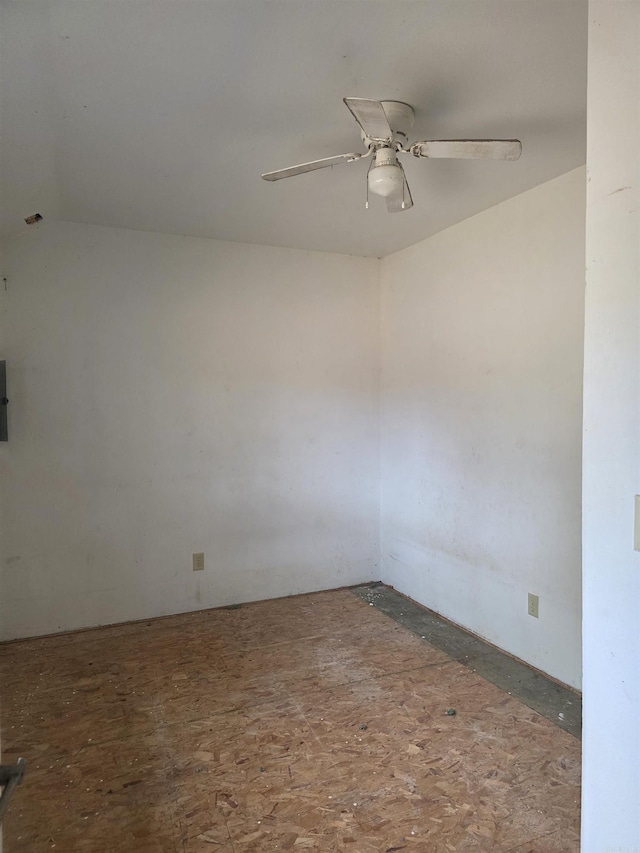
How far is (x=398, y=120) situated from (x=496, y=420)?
167cm

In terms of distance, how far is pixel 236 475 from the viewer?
3678 millimetres

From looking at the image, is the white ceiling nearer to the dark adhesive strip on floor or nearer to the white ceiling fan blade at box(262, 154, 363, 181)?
the white ceiling fan blade at box(262, 154, 363, 181)

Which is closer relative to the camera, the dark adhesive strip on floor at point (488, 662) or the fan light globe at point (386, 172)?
the fan light globe at point (386, 172)

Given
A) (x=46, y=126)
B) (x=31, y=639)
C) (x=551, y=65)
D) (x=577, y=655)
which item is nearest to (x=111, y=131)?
(x=46, y=126)

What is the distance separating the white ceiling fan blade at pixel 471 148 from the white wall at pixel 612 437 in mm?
622

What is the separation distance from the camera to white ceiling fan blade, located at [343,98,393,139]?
1562 millimetres

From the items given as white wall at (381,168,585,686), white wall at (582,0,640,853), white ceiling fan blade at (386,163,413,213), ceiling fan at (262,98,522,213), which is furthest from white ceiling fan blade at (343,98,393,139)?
white wall at (381,168,585,686)

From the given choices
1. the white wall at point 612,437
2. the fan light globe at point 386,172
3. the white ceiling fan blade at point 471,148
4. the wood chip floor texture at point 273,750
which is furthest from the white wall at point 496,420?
the white wall at point 612,437

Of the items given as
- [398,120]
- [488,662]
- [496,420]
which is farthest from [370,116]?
[488,662]

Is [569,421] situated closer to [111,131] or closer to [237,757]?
[237,757]

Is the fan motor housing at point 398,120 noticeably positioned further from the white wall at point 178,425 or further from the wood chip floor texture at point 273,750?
the wood chip floor texture at point 273,750

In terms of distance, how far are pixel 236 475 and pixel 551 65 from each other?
2.82 meters

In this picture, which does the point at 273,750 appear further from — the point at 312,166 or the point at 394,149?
the point at 394,149

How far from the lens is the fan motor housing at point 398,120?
6.21 feet
